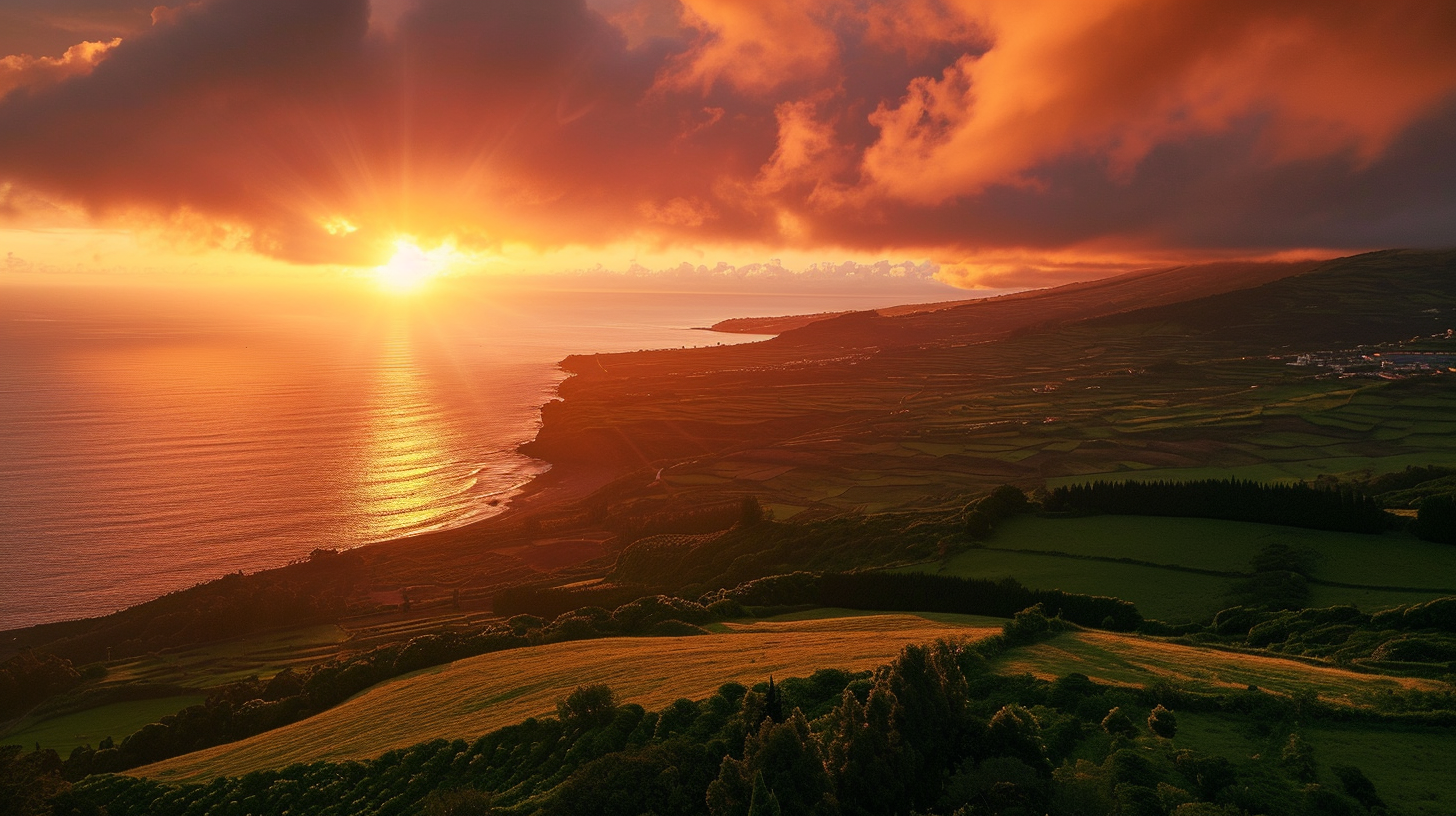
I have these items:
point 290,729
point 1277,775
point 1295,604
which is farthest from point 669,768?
point 1295,604

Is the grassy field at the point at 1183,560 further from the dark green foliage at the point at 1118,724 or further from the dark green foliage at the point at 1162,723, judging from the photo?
the dark green foliage at the point at 1118,724

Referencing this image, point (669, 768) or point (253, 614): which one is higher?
point (669, 768)

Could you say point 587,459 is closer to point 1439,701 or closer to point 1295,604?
point 1295,604

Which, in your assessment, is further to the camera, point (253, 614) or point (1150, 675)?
point (253, 614)

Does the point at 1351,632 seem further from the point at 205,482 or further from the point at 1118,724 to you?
the point at 205,482

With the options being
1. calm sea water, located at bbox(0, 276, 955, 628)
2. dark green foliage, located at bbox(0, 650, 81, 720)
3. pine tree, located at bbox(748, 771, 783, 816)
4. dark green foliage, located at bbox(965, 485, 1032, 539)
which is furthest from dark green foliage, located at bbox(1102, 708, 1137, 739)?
calm sea water, located at bbox(0, 276, 955, 628)

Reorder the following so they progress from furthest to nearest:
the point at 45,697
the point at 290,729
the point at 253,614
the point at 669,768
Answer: the point at 253,614 → the point at 45,697 → the point at 290,729 → the point at 669,768

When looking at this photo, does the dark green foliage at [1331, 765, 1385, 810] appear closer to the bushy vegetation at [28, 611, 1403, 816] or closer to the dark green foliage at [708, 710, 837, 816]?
the bushy vegetation at [28, 611, 1403, 816]
